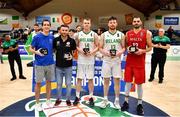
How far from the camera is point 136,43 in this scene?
5402mm

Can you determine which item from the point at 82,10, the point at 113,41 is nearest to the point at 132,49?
the point at 113,41

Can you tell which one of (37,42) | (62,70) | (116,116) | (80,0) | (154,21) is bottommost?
(116,116)

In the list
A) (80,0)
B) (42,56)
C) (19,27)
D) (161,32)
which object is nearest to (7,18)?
(19,27)

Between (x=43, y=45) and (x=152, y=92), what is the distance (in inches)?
130

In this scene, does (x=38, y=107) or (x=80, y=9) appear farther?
(x=80, y=9)

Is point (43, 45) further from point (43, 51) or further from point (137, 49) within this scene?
point (137, 49)

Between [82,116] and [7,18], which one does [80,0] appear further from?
[82,116]

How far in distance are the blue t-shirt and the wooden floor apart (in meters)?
1.39

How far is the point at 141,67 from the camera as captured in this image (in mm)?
5469

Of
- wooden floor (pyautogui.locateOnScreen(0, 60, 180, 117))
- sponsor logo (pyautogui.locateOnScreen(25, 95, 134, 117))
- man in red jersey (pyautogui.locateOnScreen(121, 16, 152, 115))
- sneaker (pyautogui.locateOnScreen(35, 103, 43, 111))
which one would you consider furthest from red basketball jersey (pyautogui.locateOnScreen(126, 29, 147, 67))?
sneaker (pyautogui.locateOnScreen(35, 103, 43, 111))

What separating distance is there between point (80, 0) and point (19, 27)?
16.7ft

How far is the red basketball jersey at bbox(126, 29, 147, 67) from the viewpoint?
5383mm

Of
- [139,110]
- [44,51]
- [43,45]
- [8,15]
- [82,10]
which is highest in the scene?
[82,10]

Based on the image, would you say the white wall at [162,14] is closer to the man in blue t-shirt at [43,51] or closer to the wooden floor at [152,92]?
the wooden floor at [152,92]
